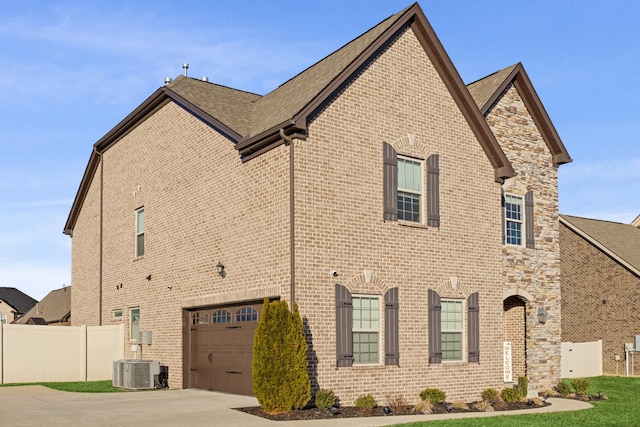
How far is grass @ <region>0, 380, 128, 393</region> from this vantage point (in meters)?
23.3

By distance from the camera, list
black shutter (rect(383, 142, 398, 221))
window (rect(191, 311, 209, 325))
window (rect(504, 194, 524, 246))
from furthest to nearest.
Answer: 1. window (rect(504, 194, 524, 246))
2. window (rect(191, 311, 209, 325))
3. black shutter (rect(383, 142, 398, 221))

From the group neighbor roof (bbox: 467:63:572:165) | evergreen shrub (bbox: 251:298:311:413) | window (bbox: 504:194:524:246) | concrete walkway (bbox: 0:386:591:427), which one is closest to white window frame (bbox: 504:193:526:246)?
window (bbox: 504:194:524:246)

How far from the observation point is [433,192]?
21.2 metres

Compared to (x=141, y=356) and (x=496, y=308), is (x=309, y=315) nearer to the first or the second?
(x=496, y=308)

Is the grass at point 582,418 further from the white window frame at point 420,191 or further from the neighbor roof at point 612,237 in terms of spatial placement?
the neighbor roof at point 612,237

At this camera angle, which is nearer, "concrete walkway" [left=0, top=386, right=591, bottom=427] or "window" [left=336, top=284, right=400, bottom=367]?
"concrete walkway" [left=0, top=386, right=591, bottom=427]

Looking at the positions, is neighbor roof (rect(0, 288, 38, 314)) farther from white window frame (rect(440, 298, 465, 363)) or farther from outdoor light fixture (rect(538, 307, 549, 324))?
white window frame (rect(440, 298, 465, 363))

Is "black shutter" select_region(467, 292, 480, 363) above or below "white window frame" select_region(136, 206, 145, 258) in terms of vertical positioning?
below

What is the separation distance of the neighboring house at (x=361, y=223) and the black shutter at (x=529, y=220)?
0.05 meters

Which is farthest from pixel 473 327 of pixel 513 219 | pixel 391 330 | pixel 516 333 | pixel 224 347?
pixel 224 347

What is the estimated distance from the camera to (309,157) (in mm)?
18734

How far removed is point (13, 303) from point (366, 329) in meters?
86.5

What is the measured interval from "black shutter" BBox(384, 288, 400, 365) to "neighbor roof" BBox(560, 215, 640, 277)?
20288mm

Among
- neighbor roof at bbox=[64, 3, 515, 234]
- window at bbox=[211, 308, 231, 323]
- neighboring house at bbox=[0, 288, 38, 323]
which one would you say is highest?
neighbor roof at bbox=[64, 3, 515, 234]
